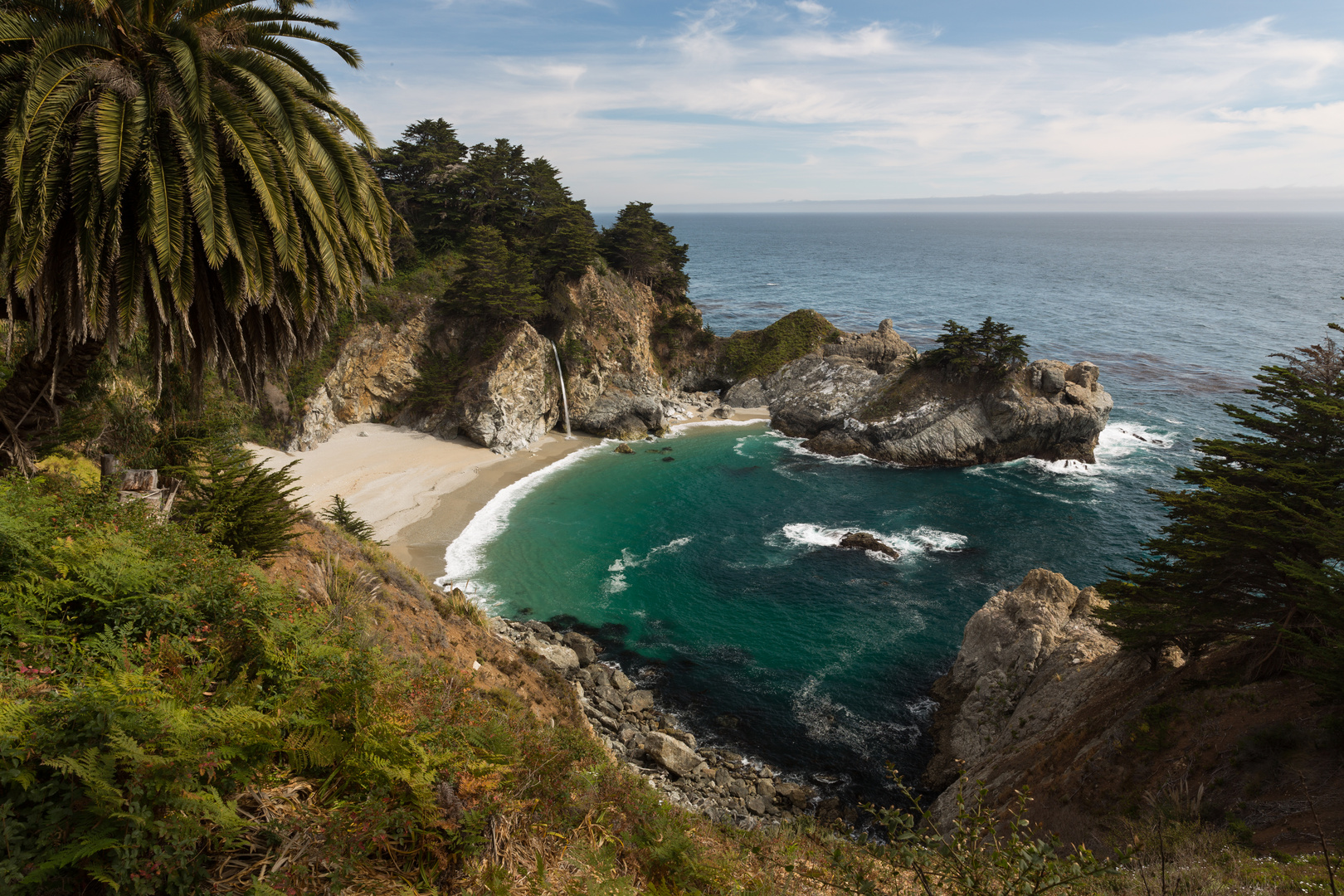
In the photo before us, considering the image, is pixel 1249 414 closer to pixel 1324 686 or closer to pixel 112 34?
pixel 1324 686

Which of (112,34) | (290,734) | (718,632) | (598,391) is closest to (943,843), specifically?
(290,734)

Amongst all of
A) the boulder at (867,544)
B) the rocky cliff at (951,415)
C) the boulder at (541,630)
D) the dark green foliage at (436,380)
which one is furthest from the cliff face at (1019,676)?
the dark green foliage at (436,380)

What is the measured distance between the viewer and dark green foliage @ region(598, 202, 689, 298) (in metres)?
60.0

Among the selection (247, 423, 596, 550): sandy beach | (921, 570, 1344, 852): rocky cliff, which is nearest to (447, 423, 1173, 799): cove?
(921, 570, 1344, 852): rocky cliff

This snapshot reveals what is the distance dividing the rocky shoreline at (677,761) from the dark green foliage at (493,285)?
3004 centimetres

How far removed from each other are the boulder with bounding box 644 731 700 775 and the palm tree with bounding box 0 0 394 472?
1615 cm

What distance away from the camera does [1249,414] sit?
16.2m

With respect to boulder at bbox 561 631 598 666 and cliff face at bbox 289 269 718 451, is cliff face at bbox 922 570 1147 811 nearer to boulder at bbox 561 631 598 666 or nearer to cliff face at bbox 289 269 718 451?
boulder at bbox 561 631 598 666

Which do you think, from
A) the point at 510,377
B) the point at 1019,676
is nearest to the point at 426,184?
the point at 510,377

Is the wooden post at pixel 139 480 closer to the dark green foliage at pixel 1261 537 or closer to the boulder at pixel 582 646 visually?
the boulder at pixel 582 646

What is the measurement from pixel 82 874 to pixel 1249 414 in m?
22.6

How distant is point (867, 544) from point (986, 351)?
2275 centimetres

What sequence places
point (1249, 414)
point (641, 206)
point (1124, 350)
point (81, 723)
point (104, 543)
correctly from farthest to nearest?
point (1124, 350) < point (641, 206) < point (1249, 414) < point (104, 543) < point (81, 723)

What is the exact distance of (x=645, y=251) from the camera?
6053 centimetres
